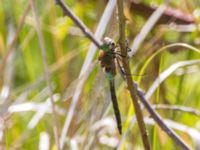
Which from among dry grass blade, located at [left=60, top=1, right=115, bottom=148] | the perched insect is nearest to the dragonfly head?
the perched insect

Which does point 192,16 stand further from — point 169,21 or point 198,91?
point 198,91

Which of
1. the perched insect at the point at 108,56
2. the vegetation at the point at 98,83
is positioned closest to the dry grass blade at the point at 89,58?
the vegetation at the point at 98,83

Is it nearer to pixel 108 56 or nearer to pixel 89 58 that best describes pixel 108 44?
pixel 108 56

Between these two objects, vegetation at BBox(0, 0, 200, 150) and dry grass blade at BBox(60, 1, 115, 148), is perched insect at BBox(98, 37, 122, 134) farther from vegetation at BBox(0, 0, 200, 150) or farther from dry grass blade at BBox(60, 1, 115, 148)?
dry grass blade at BBox(60, 1, 115, 148)

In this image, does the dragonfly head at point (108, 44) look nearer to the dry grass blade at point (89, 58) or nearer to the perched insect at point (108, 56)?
the perched insect at point (108, 56)

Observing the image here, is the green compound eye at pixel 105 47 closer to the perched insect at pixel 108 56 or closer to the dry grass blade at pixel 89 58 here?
the perched insect at pixel 108 56

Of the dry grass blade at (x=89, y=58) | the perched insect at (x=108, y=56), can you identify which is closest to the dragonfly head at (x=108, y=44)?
the perched insect at (x=108, y=56)

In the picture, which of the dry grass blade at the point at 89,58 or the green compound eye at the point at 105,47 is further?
the dry grass blade at the point at 89,58

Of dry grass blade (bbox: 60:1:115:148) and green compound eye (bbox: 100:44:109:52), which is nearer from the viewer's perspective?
green compound eye (bbox: 100:44:109:52)

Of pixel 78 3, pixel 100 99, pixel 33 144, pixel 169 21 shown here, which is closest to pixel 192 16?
pixel 169 21
